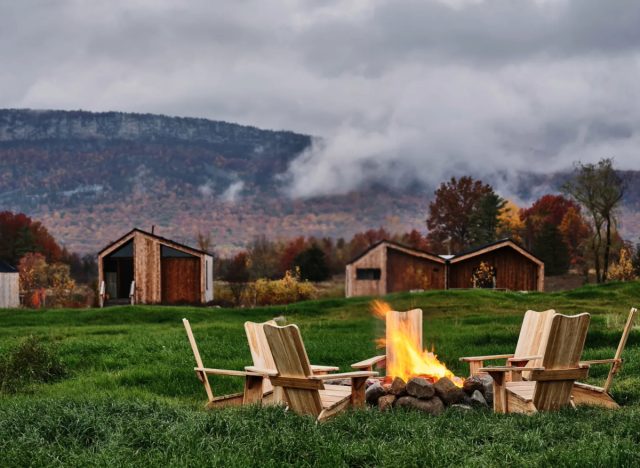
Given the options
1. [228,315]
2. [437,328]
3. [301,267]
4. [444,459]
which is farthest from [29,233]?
[444,459]

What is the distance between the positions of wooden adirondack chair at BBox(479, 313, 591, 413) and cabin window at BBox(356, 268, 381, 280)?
105ft

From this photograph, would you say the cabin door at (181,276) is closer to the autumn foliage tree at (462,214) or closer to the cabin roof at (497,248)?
the cabin roof at (497,248)

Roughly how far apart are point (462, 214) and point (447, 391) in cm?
6192

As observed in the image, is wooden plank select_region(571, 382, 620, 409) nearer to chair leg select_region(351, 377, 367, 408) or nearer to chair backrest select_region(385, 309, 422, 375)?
chair backrest select_region(385, 309, 422, 375)

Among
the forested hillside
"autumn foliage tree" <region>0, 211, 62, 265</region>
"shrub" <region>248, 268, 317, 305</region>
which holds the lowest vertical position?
"shrub" <region>248, 268, 317, 305</region>

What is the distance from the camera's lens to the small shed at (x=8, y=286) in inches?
1612

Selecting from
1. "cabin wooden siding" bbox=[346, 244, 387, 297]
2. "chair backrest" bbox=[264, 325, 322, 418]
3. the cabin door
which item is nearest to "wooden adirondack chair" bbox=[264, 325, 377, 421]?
"chair backrest" bbox=[264, 325, 322, 418]

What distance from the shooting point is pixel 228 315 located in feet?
86.4

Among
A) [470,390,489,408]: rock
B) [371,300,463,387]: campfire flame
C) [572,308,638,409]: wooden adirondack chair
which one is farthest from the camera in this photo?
[371,300,463,387]: campfire flame

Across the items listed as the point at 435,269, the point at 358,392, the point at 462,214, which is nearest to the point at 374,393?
the point at 358,392

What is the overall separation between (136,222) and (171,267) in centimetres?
9732

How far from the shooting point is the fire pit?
7.88 meters

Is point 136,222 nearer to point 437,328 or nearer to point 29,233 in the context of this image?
point 29,233

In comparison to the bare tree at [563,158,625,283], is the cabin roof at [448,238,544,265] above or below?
below
